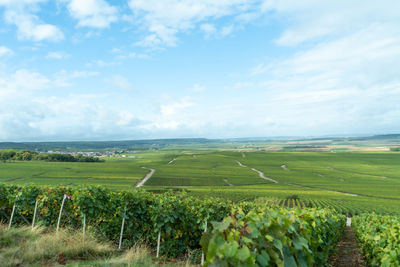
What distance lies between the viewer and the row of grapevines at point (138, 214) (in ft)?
30.6

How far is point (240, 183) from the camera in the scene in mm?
93375

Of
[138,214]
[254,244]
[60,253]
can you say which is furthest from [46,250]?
[254,244]

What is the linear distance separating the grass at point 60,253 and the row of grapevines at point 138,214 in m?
1.33

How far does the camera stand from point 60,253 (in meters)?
7.04

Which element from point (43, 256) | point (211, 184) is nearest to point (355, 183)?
point (211, 184)

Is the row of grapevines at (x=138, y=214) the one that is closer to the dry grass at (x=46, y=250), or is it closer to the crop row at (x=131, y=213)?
the crop row at (x=131, y=213)

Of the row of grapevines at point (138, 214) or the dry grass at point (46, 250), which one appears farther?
the row of grapevines at point (138, 214)

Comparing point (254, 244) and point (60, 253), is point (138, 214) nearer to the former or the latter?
point (60, 253)

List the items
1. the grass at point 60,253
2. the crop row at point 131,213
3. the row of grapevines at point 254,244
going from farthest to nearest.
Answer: the crop row at point 131,213 → the grass at point 60,253 → the row of grapevines at point 254,244

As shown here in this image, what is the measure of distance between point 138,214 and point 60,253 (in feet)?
11.2

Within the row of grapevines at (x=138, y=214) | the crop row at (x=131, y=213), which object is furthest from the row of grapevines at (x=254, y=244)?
the row of grapevines at (x=138, y=214)

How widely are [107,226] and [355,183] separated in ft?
363

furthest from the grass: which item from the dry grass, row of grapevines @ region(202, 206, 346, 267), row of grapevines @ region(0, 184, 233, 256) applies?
row of grapevines @ region(202, 206, 346, 267)

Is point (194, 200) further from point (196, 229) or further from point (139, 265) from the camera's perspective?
point (139, 265)
